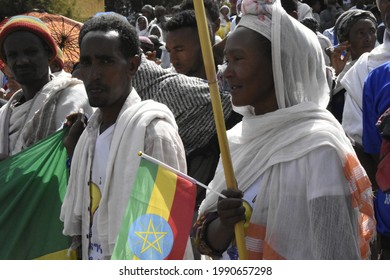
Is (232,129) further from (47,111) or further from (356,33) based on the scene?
(356,33)

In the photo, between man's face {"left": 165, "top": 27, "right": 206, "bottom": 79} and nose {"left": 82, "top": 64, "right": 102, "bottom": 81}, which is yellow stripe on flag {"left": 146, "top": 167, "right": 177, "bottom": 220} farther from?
man's face {"left": 165, "top": 27, "right": 206, "bottom": 79}

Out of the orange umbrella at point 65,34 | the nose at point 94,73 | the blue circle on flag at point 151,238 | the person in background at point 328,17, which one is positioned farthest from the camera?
the person in background at point 328,17

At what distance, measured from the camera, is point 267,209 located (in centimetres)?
331

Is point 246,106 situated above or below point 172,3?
above

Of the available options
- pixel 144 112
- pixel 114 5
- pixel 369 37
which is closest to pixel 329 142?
pixel 144 112

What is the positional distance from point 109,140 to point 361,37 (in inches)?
146

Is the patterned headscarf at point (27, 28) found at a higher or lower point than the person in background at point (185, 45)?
higher

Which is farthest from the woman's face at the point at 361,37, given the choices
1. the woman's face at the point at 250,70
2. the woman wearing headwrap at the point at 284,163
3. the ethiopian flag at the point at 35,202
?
the woman's face at the point at 250,70

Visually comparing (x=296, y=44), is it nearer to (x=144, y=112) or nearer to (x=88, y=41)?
(x=144, y=112)

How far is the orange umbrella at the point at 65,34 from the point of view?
683 centimetres

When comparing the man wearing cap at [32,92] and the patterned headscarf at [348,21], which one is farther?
the patterned headscarf at [348,21]

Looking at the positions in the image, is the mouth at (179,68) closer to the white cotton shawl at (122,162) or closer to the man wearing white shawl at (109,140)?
the man wearing white shawl at (109,140)

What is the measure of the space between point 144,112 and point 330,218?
1.13 meters

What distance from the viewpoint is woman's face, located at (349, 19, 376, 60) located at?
23.5ft
